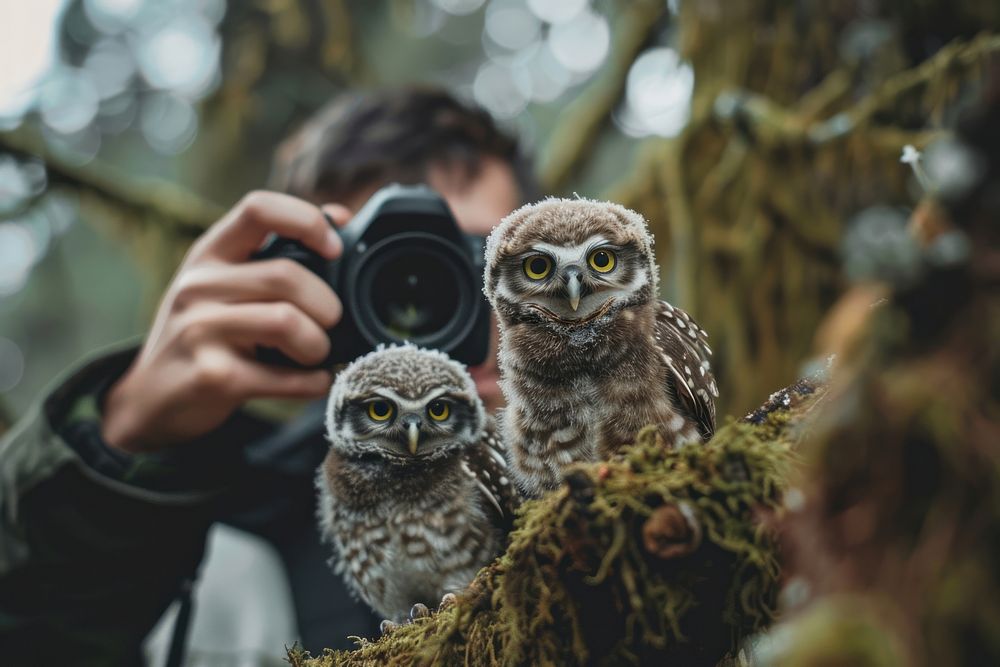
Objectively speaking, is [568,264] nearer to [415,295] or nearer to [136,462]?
[415,295]

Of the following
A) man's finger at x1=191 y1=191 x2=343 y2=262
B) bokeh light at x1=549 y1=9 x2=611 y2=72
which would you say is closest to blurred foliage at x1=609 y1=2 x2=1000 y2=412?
bokeh light at x1=549 y1=9 x2=611 y2=72

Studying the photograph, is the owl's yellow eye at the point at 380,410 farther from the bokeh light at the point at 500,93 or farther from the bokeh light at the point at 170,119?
the bokeh light at the point at 170,119

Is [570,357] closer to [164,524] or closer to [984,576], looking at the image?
[984,576]

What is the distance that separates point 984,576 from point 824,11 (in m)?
1.05

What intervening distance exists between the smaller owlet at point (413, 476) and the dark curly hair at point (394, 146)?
1.87 feet

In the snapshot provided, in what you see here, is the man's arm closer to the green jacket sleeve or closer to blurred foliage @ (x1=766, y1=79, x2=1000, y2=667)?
the green jacket sleeve

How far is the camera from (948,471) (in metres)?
0.27

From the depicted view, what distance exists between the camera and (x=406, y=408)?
0.56 meters

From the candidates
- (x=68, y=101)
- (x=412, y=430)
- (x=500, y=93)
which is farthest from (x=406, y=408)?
(x=68, y=101)

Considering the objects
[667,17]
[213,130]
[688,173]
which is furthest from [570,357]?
[213,130]

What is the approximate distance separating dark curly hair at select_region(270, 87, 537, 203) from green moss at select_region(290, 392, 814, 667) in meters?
0.76

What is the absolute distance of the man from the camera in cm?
86

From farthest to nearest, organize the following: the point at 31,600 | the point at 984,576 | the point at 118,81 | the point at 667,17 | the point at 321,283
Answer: the point at 118,81
the point at 667,17
the point at 31,600
the point at 321,283
the point at 984,576

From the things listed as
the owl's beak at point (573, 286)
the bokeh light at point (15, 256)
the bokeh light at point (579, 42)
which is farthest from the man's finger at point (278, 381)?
the bokeh light at point (15, 256)
